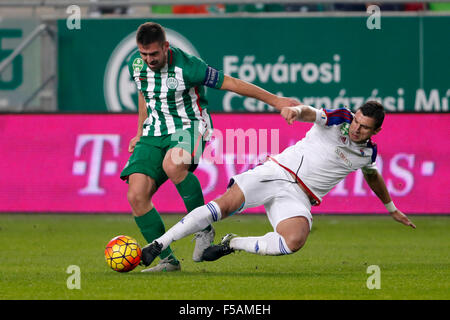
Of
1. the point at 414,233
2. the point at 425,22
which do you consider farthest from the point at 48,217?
the point at 425,22

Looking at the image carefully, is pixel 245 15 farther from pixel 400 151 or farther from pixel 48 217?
pixel 48 217

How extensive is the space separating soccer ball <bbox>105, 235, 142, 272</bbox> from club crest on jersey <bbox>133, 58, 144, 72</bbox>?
1.47m

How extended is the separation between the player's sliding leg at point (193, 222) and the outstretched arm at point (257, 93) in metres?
0.81

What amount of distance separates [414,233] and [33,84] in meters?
6.42

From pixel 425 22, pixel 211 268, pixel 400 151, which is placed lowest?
pixel 211 268

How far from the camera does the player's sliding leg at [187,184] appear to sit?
7.40 metres

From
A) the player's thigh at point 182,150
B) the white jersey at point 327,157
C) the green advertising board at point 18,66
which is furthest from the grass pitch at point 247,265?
the green advertising board at point 18,66

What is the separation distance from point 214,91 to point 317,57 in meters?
1.63

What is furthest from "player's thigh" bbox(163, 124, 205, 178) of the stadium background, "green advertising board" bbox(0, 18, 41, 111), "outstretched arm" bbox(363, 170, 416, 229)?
"green advertising board" bbox(0, 18, 41, 111)

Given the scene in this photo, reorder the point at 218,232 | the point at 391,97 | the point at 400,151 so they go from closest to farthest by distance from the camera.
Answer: the point at 218,232 < the point at 400,151 < the point at 391,97

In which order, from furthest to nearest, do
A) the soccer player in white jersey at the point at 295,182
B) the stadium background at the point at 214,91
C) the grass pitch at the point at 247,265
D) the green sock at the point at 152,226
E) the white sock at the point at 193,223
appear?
1. the stadium background at the point at 214,91
2. the green sock at the point at 152,226
3. the soccer player in white jersey at the point at 295,182
4. the white sock at the point at 193,223
5. the grass pitch at the point at 247,265

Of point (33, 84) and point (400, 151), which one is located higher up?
point (33, 84)

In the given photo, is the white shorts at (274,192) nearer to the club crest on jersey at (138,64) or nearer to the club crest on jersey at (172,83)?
the club crest on jersey at (172,83)

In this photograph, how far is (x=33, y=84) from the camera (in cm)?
1410
